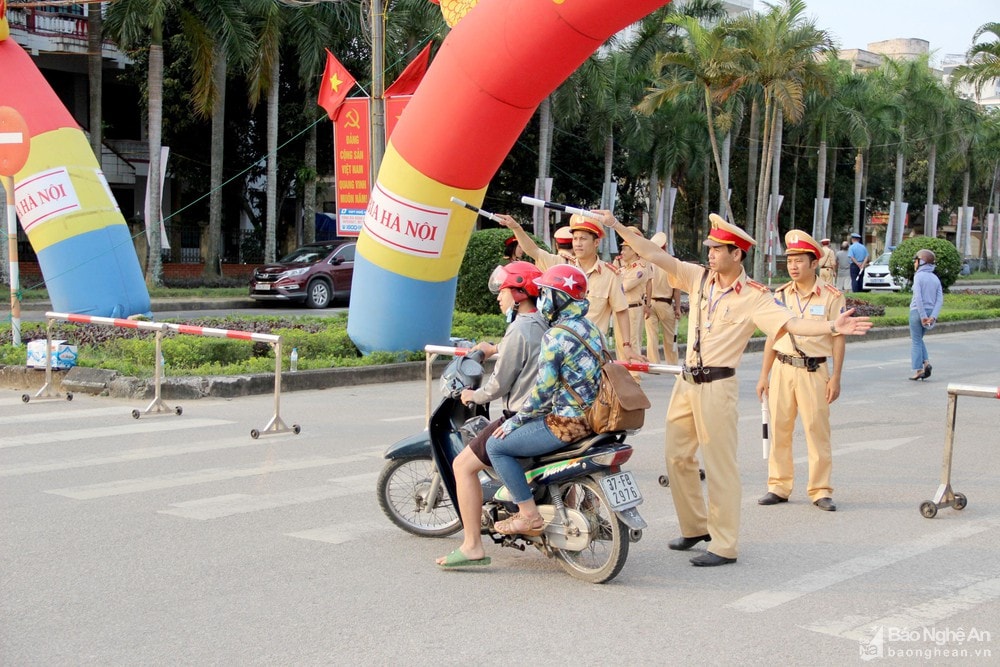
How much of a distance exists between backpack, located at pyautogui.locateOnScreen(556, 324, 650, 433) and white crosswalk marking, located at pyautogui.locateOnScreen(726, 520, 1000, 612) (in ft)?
3.44

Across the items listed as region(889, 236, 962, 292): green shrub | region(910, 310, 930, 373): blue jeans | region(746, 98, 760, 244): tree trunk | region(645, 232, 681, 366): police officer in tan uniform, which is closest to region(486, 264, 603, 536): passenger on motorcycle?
region(645, 232, 681, 366): police officer in tan uniform

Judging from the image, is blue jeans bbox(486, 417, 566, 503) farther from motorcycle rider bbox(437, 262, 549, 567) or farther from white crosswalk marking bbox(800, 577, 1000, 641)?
white crosswalk marking bbox(800, 577, 1000, 641)

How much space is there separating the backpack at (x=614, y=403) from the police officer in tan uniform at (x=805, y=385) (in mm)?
2556

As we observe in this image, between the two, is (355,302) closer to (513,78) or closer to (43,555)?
(513,78)

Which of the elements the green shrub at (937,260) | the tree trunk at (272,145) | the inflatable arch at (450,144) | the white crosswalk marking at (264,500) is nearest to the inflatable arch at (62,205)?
the inflatable arch at (450,144)

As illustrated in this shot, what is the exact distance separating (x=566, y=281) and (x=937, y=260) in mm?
25662

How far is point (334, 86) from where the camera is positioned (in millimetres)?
17469

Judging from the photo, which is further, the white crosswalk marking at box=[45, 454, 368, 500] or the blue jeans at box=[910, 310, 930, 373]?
the blue jeans at box=[910, 310, 930, 373]

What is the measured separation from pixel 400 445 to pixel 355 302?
855 cm

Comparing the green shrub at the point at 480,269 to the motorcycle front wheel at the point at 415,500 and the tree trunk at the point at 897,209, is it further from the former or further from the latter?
the tree trunk at the point at 897,209

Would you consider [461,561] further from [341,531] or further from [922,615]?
[922,615]

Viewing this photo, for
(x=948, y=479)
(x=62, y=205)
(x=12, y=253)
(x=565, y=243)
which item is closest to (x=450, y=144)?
(x=565, y=243)

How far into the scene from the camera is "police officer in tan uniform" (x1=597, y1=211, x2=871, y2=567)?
6418 mm

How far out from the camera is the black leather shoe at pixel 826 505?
8031 millimetres
